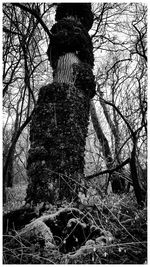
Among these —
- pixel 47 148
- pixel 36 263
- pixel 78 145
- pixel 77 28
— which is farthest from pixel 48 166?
pixel 77 28

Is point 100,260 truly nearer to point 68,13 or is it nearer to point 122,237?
point 122,237

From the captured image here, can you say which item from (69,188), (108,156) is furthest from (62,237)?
(108,156)

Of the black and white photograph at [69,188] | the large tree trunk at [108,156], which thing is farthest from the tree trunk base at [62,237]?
the large tree trunk at [108,156]

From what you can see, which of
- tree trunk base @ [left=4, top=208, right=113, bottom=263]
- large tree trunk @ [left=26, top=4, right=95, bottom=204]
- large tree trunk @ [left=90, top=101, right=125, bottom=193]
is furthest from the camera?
large tree trunk @ [left=90, top=101, right=125, bottom=193]

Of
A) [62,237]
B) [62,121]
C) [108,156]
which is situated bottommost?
[62,237]

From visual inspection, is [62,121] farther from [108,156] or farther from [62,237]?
[108,156]

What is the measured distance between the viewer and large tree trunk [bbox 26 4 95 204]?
5.09 ft

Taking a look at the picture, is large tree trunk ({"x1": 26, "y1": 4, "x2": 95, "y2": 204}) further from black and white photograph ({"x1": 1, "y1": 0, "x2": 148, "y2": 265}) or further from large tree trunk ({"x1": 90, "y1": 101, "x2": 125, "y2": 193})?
A: large tree trunk ({"x1": 90, "y1": 101, "x2": 125, "y2": 193})

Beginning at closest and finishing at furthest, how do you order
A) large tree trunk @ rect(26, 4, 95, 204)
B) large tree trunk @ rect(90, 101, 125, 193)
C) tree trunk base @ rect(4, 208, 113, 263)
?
tree trunk base @ rect(4, 208, 113, 263), large tree trunk @ rect(26, 4, 95, 204), large tree trunk @ rect(90, 101, 125, 193)

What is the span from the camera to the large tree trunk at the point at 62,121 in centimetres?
155

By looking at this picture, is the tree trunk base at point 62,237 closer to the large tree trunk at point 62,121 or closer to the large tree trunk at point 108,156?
the large tree trunk at point 62,121

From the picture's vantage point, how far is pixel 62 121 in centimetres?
178

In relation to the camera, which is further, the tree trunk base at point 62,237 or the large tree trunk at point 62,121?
the large tree trunk at point 62,121

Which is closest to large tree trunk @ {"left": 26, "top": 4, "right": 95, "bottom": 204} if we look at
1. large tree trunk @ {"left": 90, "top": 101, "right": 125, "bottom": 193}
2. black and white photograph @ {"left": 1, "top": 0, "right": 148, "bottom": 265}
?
black and white photograph @ {"left": 1, "top": 0, "right": 148, "bottom": 265}
